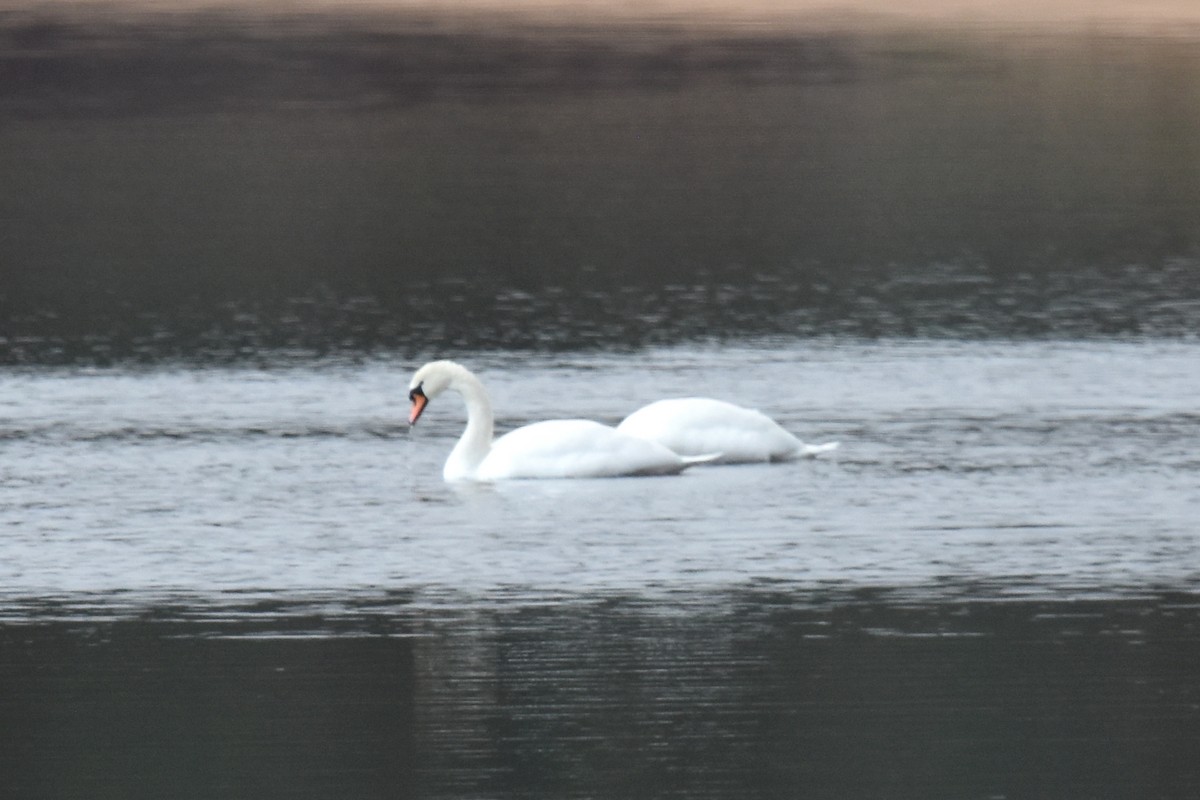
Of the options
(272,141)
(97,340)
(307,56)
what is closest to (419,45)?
(307,56)

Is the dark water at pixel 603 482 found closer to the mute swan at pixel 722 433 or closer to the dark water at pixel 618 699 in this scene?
the dark water at pixel 618 699

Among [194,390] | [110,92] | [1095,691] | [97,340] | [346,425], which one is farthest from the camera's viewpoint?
[110,92]

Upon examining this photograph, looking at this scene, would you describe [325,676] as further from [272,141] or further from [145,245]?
[272,141]

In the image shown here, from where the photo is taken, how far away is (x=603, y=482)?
668 inches

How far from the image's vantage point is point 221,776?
34.3 feet

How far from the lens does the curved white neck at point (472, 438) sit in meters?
17.0

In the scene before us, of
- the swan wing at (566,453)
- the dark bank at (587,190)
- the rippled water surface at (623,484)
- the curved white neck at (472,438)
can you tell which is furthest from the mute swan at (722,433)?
the dark bank at (587,190)

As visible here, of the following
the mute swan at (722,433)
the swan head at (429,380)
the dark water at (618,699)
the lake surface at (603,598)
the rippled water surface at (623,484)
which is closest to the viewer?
the dark water at (618,699)

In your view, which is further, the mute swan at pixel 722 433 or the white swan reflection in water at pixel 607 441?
the mute swan at pixel 722 433

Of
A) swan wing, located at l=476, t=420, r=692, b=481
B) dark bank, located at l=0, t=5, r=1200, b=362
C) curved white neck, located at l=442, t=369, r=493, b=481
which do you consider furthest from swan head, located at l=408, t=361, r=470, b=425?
dark bank, located at l=0, t=5, r=1200, b=362

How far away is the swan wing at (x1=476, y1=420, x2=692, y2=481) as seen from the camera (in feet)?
55.4

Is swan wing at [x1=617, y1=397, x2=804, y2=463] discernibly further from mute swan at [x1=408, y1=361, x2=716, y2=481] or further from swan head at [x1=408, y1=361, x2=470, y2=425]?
swan head at [x1=408, y1=361, x2=470, y2=425]

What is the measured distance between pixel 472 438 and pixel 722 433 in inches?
57.7

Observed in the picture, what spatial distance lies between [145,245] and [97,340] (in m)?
7.13
